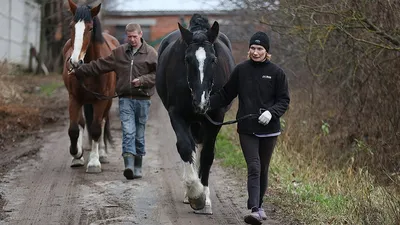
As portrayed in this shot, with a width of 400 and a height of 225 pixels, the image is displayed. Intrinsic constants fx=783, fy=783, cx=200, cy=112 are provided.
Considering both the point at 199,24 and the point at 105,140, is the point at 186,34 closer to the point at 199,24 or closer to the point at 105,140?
the point at 199,24

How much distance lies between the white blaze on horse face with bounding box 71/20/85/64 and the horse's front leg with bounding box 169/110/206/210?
2.23 m

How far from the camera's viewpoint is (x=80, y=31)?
10.7m

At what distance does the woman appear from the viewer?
791cm

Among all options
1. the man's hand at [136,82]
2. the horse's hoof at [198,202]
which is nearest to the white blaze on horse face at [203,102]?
the horse's hoof at [198,202]

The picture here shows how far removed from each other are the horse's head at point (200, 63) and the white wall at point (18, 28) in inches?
771

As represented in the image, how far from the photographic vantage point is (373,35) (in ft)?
42.3

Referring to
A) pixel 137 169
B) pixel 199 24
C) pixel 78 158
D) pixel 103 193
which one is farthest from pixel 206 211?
pixel 78 158

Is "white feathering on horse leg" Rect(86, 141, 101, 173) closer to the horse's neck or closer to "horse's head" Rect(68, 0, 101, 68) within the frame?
the horse's neck

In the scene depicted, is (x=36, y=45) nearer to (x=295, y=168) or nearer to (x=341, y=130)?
(x=341, y=130)

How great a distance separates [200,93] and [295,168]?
12.8ft

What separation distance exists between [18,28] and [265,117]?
26072 mm

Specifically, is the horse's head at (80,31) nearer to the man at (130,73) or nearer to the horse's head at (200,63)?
the man at (130,73)

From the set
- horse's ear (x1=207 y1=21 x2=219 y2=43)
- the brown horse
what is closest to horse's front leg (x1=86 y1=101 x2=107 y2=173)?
the brown horse

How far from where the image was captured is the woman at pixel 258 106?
791 cm
